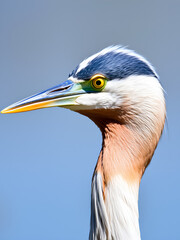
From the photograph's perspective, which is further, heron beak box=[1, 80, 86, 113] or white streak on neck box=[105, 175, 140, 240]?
heron beak box=[1, 80, 86, 113]

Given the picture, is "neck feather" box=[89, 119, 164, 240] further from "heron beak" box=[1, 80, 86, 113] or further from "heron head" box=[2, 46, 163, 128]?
"heron beak" box=[1, 80, 86, 113]

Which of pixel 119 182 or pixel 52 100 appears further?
pixel 52 100

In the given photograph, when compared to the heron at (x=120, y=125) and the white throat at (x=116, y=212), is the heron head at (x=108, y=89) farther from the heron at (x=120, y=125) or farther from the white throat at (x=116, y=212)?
the white throat at (x=116, y=212)

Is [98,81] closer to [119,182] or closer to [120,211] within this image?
[119,182]

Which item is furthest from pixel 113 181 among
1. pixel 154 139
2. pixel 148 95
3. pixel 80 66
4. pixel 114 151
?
pixel 80 66

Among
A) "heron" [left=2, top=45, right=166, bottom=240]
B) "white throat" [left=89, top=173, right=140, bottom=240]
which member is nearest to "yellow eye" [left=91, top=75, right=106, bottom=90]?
"heron" [left=2, top=45, right=166, bottom=240]

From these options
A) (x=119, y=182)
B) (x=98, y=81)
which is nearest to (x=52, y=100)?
(x=98, y=81)

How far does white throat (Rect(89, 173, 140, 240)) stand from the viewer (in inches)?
62.9

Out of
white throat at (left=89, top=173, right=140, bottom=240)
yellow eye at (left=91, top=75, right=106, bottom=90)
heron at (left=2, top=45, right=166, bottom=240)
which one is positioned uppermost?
yellow eye at (left=91, top=75, right=106, bottom=90)

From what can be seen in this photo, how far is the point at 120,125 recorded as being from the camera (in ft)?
5.50

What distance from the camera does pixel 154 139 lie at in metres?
1.66

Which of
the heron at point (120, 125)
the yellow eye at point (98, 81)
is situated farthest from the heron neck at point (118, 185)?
the yellow eye at point (98, 81)

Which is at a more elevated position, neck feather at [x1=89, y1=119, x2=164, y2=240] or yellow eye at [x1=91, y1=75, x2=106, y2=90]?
yellow eye at [x1=91, y1=75, x2=106, y2=90]

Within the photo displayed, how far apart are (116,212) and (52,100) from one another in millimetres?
545
